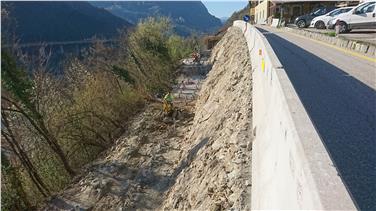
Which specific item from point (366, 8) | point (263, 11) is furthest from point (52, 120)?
point (263, 11)

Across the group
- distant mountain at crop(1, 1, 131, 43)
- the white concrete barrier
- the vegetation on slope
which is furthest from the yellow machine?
distant mountain at crop(1, 1, 131, 43)

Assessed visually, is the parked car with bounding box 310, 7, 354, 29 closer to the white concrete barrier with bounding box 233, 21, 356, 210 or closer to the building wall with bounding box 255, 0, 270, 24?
the building wall with bounding box 255, 0, 270, 24

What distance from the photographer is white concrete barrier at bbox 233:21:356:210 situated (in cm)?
297

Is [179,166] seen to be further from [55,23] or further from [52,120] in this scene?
[55,23]

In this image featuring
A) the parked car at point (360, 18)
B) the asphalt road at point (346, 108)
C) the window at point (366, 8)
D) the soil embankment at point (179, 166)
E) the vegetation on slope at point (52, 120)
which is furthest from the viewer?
the parked car at point (360, 18)

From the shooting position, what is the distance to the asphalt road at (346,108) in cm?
508

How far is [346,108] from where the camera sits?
7781 millimetres

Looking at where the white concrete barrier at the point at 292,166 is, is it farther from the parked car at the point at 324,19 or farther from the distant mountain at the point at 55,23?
the distant mountain at the point at 55,23

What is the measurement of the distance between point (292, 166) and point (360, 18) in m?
21.6

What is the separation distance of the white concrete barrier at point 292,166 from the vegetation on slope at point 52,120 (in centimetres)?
1137

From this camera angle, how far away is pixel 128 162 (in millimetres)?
15984

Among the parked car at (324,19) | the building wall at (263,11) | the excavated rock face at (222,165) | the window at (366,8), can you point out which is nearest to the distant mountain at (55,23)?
the building wall at (263,11)

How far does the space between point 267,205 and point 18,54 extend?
15846 millimetres

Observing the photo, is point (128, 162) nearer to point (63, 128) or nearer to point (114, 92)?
point (63, 128)
